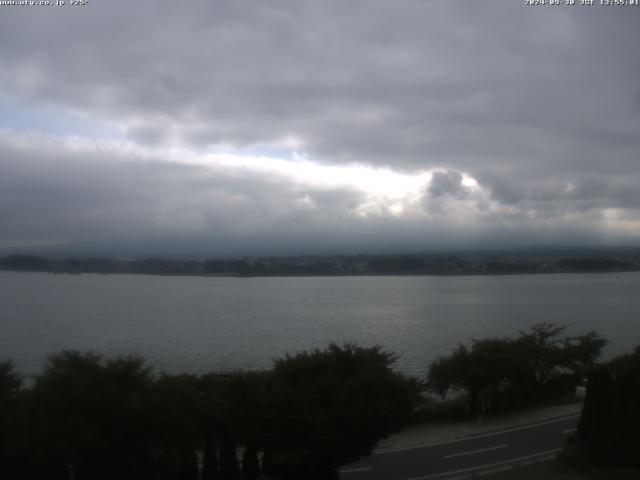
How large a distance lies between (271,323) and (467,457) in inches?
1511

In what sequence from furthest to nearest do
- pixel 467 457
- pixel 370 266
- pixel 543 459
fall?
pixel 370 266
pixel 467 457
pixel 543 459

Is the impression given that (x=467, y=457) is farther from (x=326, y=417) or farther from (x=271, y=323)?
(x=271, y=323)

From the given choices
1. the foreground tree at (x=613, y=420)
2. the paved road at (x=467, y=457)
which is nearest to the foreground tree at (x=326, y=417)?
the paved road at (x=467, y=457)

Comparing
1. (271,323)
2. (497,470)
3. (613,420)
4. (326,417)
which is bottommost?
(271,323)

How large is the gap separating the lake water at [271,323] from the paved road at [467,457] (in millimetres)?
13127

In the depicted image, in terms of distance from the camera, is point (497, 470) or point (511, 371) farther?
point (511, 371)

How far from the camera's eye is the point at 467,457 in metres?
15.1

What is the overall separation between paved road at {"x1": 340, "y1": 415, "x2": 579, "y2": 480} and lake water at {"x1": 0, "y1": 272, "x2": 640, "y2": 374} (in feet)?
43.1

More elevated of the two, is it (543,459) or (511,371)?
(511,371)

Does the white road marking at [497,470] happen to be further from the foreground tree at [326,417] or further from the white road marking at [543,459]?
the foreground tree at [326,417]

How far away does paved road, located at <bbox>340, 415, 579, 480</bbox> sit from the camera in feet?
45.2

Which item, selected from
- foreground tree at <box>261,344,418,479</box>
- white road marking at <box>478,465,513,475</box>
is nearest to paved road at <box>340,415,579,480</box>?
white road marking at <box>478,465,513,475</box>

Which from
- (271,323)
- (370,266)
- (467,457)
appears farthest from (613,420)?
(370,266)

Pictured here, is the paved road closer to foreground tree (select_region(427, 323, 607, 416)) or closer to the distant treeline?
foreground tree (select_region(427, 323, 607, 416))
